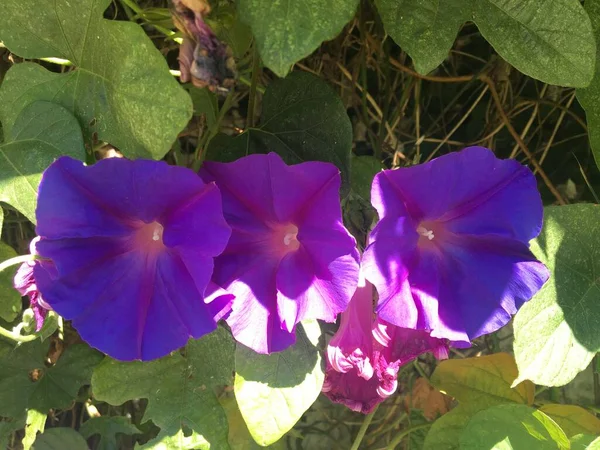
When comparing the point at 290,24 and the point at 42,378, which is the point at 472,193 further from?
the point at 42,378

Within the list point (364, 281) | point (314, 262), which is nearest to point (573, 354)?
point (364, 281)

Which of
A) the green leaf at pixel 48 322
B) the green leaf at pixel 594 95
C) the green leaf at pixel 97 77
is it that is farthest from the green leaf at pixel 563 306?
the green leaf at pixel 48 322

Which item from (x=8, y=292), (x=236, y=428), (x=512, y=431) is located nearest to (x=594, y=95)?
(x=512, y=431)

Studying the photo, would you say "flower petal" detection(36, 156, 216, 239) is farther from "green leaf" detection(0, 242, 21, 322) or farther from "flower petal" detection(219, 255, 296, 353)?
"green leaf" detection(0, 242, 21, 322)

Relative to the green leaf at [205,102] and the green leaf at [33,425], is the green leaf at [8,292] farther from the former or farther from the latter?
the green leaf at [205,102]

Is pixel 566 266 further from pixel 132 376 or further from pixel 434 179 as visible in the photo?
pixel 132 376

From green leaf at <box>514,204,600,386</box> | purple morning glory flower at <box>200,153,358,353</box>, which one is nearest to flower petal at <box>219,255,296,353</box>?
purple morning glory flower at <box>200,153,358,353</box>
